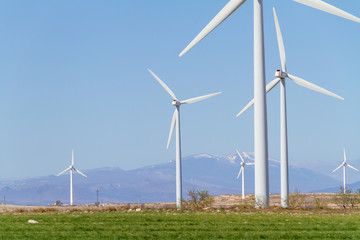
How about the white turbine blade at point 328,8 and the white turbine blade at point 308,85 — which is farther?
the white turbine blade at point 308,85

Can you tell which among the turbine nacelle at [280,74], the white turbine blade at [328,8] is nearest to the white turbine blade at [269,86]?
the turbine nacelle at [280,74]

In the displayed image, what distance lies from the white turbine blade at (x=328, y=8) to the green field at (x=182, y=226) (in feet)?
36.4

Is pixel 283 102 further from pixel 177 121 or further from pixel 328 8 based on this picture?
pixel 177 121

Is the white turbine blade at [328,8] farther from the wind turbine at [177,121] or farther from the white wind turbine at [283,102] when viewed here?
the wind turbine at [177,121]

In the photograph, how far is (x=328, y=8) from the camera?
120 feet

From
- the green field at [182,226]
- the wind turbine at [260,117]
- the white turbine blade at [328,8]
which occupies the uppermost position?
the white turbine blade at [328,8]

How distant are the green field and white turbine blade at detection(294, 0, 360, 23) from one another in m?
11.1

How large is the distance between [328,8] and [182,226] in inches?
671

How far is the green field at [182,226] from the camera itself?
24.3 meters

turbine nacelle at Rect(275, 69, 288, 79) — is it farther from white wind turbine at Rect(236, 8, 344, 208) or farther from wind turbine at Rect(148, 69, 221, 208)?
wind turbine at Rect(148, 69, 221, 208)

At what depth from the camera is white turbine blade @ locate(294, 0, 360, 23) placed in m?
34.7

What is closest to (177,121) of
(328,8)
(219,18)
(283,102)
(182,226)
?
(283,102)

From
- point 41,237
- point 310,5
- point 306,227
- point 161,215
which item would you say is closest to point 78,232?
point 41,237

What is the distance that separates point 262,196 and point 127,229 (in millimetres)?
13658
